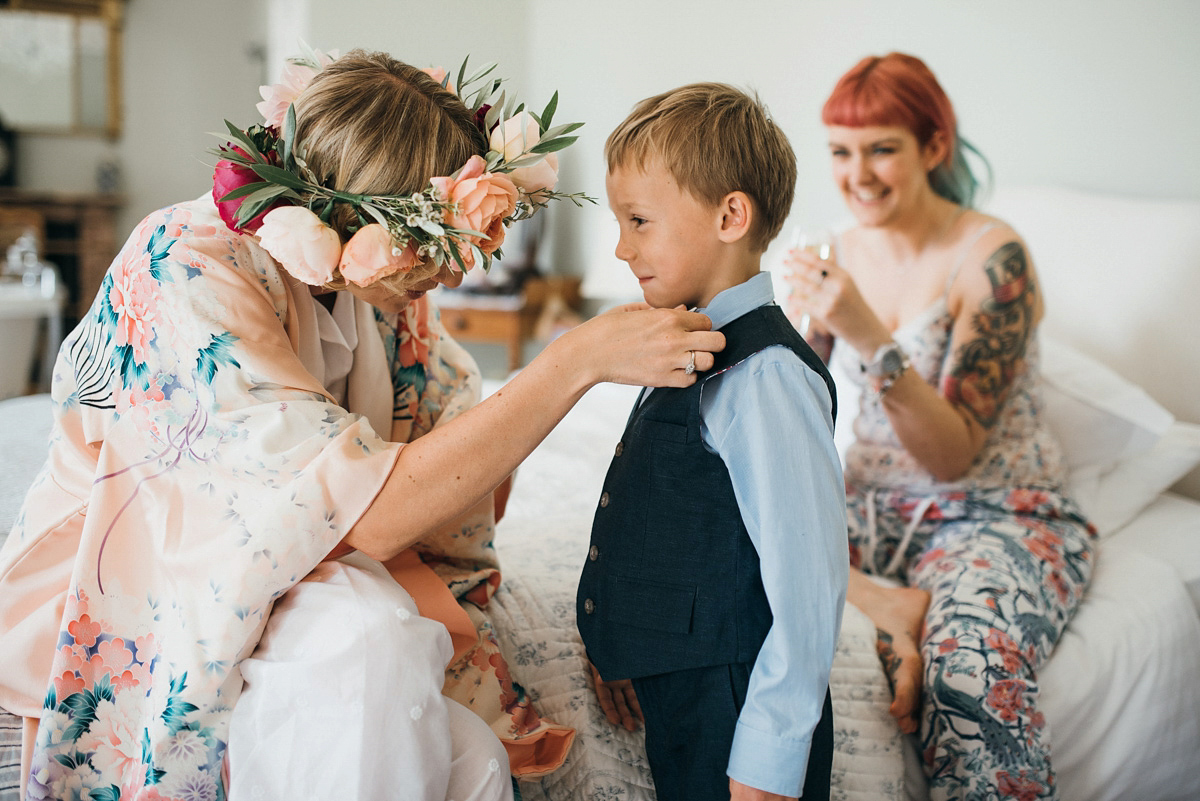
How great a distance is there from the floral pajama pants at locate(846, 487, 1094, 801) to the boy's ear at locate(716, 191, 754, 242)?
0.67 m

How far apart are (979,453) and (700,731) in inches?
39.2

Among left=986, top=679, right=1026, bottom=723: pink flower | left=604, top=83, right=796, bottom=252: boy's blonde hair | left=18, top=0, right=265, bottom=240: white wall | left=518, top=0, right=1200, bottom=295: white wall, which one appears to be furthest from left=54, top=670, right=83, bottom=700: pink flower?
left=18, top=0, right=265, bottom=240: white wall

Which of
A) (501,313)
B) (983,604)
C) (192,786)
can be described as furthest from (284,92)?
(501,313)

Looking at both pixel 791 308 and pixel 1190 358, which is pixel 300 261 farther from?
pixel 1190 358

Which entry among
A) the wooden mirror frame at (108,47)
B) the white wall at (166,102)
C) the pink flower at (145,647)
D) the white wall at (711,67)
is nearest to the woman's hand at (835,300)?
the white wall at (711,67)

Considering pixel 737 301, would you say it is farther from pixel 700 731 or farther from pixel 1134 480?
pixel 1134 480

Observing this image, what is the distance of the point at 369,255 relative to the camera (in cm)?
83

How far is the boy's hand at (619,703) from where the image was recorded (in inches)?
41.2

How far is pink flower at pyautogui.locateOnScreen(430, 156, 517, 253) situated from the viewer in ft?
2.81

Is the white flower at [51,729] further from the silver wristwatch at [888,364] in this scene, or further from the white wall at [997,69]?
the white wall at [997,69]

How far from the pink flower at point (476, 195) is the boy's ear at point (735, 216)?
241mm

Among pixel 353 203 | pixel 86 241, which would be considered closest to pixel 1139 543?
pixel 353 203

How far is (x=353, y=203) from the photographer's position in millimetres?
867

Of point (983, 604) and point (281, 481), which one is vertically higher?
point (281, 481)
